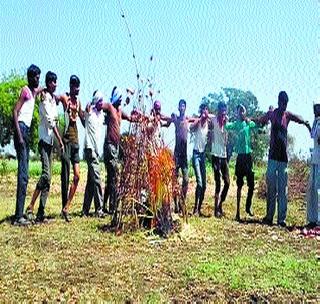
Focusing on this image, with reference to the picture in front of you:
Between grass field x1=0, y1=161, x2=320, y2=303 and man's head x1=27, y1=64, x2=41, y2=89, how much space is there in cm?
186

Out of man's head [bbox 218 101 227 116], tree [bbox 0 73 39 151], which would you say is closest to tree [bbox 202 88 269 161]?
man's head [bbox 218 101 227 116]

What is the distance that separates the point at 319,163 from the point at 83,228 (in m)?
3.59

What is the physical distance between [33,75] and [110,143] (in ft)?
6.23

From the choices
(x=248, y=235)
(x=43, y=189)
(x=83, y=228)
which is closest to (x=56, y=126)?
(x=43, y=189)

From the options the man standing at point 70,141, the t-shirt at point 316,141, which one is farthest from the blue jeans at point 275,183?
the man standing at point 70,141

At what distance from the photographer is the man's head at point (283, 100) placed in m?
9.77

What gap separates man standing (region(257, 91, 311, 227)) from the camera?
32.2 feet

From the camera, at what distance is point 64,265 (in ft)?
20.3

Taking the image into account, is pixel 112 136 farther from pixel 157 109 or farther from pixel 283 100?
pixel 283 100

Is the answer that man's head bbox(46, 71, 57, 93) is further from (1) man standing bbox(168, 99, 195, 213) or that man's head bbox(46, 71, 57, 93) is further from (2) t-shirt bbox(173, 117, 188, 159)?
(2) t-shirt bbox(173, 117, 188, 159)

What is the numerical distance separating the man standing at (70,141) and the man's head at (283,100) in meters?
3.06

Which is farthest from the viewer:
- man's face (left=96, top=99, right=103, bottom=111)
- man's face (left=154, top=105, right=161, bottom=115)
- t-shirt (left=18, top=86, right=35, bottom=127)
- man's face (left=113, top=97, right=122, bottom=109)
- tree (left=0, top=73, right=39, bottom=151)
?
tree (left=0, top=73, right=39, bottom=151)

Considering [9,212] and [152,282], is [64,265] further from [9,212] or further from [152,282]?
[9,212]

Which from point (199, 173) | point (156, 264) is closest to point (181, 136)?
point (199, 173)
